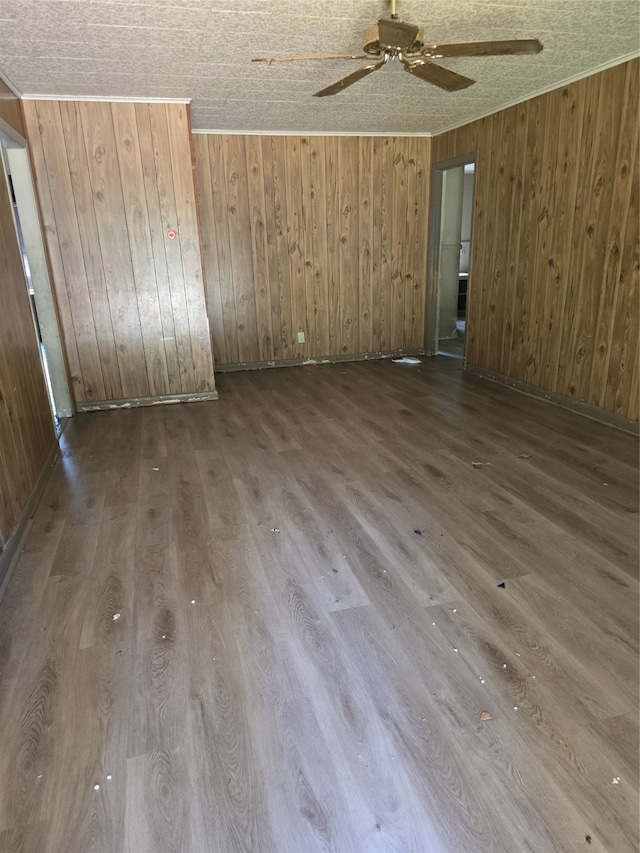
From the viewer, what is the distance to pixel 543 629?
1.92 metres

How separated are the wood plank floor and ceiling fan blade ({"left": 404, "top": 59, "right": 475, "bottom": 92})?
2185 mm

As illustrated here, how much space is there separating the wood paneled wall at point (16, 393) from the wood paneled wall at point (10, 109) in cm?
75

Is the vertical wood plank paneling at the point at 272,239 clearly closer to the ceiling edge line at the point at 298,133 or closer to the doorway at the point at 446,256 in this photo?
the ceiling edge line at the point at 298,133

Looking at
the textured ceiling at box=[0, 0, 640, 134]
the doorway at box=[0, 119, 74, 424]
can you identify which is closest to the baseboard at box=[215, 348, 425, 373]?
the doorway at box=[0, 119, 74, 424]

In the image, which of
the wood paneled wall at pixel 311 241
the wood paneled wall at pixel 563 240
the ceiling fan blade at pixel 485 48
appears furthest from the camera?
the wood paneled wall at pixel 311 241

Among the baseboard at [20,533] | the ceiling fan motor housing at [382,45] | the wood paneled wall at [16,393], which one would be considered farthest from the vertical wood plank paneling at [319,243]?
the baseboard at [20,533]

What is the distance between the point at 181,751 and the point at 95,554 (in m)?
1.22

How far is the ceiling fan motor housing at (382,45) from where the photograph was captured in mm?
2477

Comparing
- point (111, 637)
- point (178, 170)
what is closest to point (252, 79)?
point (178, 170)

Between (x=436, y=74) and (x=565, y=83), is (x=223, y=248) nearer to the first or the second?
(x=436, y=74)

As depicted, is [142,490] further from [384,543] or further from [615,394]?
[615,394]

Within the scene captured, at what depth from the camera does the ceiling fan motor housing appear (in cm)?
248

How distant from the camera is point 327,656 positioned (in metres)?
1.82

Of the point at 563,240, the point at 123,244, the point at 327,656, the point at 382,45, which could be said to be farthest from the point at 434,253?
the point at 327,656
